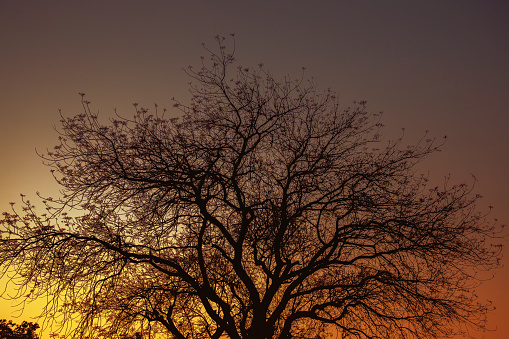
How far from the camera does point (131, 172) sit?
35.5 ft

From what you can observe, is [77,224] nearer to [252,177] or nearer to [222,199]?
[222,199]

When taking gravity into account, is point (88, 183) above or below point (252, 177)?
below

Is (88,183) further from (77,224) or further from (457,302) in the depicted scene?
(457,302)

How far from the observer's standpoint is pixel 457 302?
11.0 metres

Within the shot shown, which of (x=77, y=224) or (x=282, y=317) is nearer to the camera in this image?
(x=77, y=224)

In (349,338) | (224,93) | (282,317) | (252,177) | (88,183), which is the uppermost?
(224,93)

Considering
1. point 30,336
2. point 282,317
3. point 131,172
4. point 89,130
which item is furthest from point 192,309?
point 30,336

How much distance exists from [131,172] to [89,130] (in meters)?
1.44

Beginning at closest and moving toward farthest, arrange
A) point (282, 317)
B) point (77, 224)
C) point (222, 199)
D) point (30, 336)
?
1. point (77, 224)
2. point (222, 199)
3. point (282, 317)
4. point (30, 336)

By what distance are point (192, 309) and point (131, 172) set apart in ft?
16.3

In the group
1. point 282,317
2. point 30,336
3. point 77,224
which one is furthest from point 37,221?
point 30,336

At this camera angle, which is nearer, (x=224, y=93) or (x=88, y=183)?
(x=88, y=183)

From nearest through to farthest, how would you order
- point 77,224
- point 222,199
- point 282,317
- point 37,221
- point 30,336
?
point 37,221
point 77,224
point 222,199
point 282,317
point 30,336

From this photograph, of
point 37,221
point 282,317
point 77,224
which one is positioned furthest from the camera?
point 282,317
